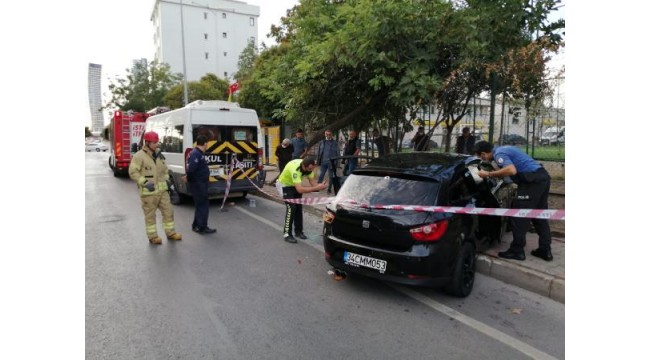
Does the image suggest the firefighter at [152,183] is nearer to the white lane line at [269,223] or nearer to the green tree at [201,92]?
the white lane line at [269,223]

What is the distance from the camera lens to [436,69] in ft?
27.9

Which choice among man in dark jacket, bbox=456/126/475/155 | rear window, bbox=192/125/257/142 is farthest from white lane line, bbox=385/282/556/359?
man in dark jacket, bbox=456/126/475/155

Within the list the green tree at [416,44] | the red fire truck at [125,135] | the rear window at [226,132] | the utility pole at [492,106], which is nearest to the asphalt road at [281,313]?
the rear window at [226,132]

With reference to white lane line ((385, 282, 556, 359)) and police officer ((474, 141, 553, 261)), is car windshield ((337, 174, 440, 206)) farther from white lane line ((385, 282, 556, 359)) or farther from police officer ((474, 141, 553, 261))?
police officer ((474, 141, 553, 261))

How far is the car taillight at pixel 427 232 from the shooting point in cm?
381

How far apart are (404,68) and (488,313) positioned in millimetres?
5806

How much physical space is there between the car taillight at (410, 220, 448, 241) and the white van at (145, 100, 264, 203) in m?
6.21

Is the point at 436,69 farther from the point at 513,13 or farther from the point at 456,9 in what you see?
the point at 513,13

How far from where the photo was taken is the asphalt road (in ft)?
10.5

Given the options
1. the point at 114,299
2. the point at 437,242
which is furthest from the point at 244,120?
the point at 437,242

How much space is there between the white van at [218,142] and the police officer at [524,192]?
6142 millimetres

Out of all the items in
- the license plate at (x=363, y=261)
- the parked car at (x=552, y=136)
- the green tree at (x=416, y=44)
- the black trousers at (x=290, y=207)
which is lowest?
the license plate at (x=363, y=261)

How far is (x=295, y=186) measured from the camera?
20.0 feet

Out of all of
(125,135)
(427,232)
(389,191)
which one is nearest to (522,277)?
(427,232)
